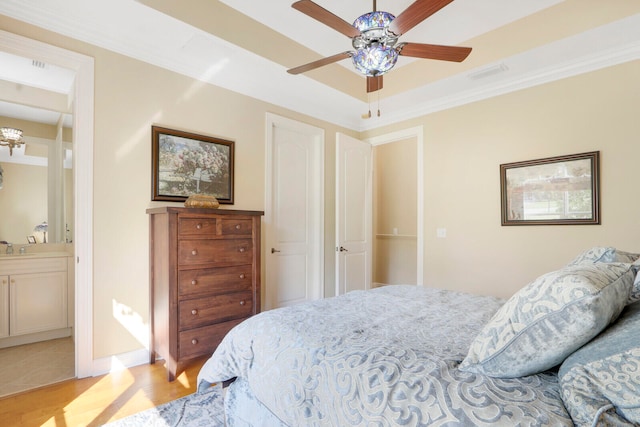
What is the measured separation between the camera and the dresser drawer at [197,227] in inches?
93.6

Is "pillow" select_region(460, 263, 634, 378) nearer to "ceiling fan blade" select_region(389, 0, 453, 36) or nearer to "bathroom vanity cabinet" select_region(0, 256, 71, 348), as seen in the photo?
"ceiling fan blade" select_region(389, 0, 453, 36)

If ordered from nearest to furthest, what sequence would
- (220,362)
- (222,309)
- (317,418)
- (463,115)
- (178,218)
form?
1. (317,418)
2. (220,362)
3. (178,218)
4. (222,309)
5. (463,115)

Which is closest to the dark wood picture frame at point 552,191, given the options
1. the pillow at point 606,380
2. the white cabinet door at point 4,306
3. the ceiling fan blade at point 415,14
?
the ceiling fan blade at point 415,14

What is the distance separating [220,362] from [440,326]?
3.43 feet

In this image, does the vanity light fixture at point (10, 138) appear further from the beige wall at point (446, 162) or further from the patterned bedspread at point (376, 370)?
the patterned bedspread at point (376, 370)

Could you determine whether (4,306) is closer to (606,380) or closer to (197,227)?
(197,227)

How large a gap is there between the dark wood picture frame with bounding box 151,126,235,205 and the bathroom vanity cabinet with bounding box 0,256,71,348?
152cm

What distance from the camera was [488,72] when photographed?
9.93 ft

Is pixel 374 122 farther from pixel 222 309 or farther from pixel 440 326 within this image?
pixel 440 326

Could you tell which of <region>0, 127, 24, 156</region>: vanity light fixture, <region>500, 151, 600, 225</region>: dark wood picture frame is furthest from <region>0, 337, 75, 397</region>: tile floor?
<region>500, 151, 600, 225</region>: dark wood picture frame

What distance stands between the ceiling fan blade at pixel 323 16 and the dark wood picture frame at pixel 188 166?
1686 mm

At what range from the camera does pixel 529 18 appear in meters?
2.67

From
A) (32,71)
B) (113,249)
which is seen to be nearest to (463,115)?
(113,249)

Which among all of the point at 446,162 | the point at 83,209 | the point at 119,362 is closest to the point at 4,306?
the point at 119,362
